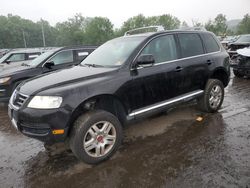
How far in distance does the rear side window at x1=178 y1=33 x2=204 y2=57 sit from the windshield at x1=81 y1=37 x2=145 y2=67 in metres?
0.92

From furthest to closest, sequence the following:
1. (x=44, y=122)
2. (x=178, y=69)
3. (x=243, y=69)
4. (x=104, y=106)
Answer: (x=243, y=69), (x=178, y=69), (x=104, y=106), (x=44, y=122)

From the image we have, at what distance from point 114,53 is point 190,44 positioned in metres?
1.59

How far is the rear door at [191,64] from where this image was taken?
419 cm

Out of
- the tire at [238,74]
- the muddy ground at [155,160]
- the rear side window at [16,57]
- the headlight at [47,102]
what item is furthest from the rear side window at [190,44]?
the rear side window at [16,57]

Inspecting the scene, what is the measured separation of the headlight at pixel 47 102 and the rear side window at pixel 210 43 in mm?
3395

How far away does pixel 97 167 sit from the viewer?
3182mm

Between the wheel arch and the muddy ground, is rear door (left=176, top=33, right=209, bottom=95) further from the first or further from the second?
the wheel arch

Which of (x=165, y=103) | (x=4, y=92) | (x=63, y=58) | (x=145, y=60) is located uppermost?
(x=145, y=60)

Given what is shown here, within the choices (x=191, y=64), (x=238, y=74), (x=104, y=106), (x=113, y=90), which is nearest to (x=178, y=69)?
(x=191, y=64)

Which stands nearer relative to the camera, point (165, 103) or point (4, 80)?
point (165, 103)

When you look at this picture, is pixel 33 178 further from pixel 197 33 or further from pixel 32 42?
pixel 32 42

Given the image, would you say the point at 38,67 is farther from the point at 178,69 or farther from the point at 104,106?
the point at 178,69

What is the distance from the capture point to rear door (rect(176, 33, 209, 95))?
4.19 m

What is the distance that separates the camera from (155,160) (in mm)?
3264
